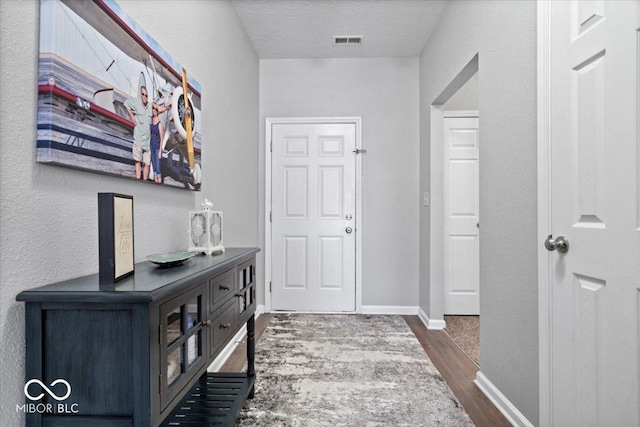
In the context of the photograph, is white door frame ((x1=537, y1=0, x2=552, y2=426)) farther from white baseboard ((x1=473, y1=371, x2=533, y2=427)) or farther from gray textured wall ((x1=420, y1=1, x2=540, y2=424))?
white baseboard ((x1=473, y1=371, x2=533, y2=427))

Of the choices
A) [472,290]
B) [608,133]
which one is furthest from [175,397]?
[472,290]

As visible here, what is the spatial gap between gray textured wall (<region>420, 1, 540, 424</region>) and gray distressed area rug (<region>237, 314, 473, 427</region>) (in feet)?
1.30

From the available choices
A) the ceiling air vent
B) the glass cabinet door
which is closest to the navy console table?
the glass cabinet door

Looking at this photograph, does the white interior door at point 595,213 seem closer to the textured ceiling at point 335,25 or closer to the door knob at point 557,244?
the door knob at point 557,244

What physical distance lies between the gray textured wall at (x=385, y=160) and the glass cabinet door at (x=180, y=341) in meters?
2.68

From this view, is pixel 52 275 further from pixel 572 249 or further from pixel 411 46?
pixel 411 46

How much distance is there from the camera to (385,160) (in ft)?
12.4

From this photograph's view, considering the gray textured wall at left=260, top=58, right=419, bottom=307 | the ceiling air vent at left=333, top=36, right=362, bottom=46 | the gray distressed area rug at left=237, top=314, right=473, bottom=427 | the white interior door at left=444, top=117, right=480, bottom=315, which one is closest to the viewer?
the gray distressed area rug at left=237, top=314, right=473, bottom=427

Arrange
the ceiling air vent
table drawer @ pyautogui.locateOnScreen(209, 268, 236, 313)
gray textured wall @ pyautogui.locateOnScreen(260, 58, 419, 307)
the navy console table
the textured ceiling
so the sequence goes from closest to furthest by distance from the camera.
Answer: the navy console table < table drawer @ pyautogui.locateOnScreen(209, 268, 236, 313) < the textured ceiling < the ceiling air vent < gray textured wall @ pyautogui.locateOnScreen(260, 58, 419, 307)

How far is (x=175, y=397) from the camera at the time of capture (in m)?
1.08

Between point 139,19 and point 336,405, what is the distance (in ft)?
7.02

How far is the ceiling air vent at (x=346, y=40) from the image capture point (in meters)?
3.37

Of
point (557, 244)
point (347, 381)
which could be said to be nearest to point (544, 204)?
point (557, 244)

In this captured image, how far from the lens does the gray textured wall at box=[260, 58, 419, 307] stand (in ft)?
12.4
